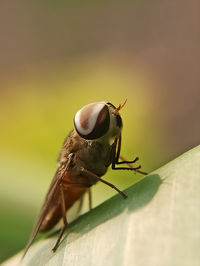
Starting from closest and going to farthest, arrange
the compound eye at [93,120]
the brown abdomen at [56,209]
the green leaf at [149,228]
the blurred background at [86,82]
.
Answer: the green leaf at [149,228] → the compound eye at [93,120] → the brown abdomen at [56,209] → the blurred background at [86,82]

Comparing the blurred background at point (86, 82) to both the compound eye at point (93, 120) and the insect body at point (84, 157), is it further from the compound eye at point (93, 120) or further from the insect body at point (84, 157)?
the compound eye at point (93, 120)

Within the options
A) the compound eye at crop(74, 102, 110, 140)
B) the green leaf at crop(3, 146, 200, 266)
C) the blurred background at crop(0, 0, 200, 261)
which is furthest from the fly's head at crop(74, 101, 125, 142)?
the blurred background at crop(0, 0, 200, 261)

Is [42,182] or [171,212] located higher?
[171,212]

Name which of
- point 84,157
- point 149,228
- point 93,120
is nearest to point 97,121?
point 93,120

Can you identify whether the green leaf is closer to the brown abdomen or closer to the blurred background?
the brown abdomen

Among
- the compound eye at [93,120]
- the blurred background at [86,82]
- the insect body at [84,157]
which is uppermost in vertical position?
the compound eye at [93,120]

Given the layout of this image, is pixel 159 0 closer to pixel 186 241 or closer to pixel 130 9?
pixel 130 9

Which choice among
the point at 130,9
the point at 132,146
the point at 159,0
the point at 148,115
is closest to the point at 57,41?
the point at 130,9

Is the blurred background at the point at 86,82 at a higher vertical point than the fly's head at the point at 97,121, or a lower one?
lower

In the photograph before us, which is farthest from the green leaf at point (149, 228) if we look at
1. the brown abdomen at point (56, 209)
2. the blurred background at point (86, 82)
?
the blurred background at point (86, 82)
